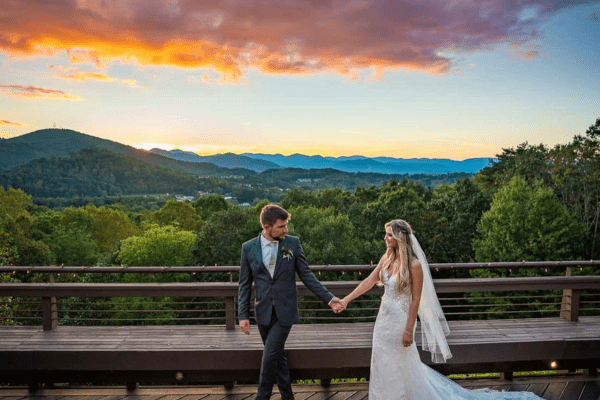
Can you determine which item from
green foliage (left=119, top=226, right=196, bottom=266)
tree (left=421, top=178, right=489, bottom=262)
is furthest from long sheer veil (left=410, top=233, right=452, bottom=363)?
green foliage (left=119, top=226, right=196, bottom=266)

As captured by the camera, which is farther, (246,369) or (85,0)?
(85,0)

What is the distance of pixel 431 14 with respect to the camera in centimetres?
1292

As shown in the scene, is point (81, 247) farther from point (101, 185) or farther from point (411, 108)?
point (101, 185)

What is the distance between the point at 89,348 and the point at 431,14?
12582mm

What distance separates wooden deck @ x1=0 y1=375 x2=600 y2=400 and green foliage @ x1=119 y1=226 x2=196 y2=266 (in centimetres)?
2775

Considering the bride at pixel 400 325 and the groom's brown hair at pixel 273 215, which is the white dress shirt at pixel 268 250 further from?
the bride at pixel 400 325

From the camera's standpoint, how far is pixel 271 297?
3486 millimetres

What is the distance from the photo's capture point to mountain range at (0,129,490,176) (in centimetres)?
7469

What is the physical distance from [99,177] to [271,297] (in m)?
76.9

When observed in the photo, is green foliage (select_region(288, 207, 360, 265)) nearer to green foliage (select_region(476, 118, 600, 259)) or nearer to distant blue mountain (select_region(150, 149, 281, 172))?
green foliage (select_region(476, 118, 600, 259))

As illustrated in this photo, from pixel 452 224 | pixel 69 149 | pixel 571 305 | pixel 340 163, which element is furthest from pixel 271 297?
pixel 69 149

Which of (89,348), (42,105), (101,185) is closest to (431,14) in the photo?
(89,348)

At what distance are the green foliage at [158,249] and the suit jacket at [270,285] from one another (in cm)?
2884

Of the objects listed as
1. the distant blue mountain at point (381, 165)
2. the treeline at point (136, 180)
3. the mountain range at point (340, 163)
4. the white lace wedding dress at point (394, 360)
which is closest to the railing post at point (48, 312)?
the white lace wedding dress at point (394, 360)
